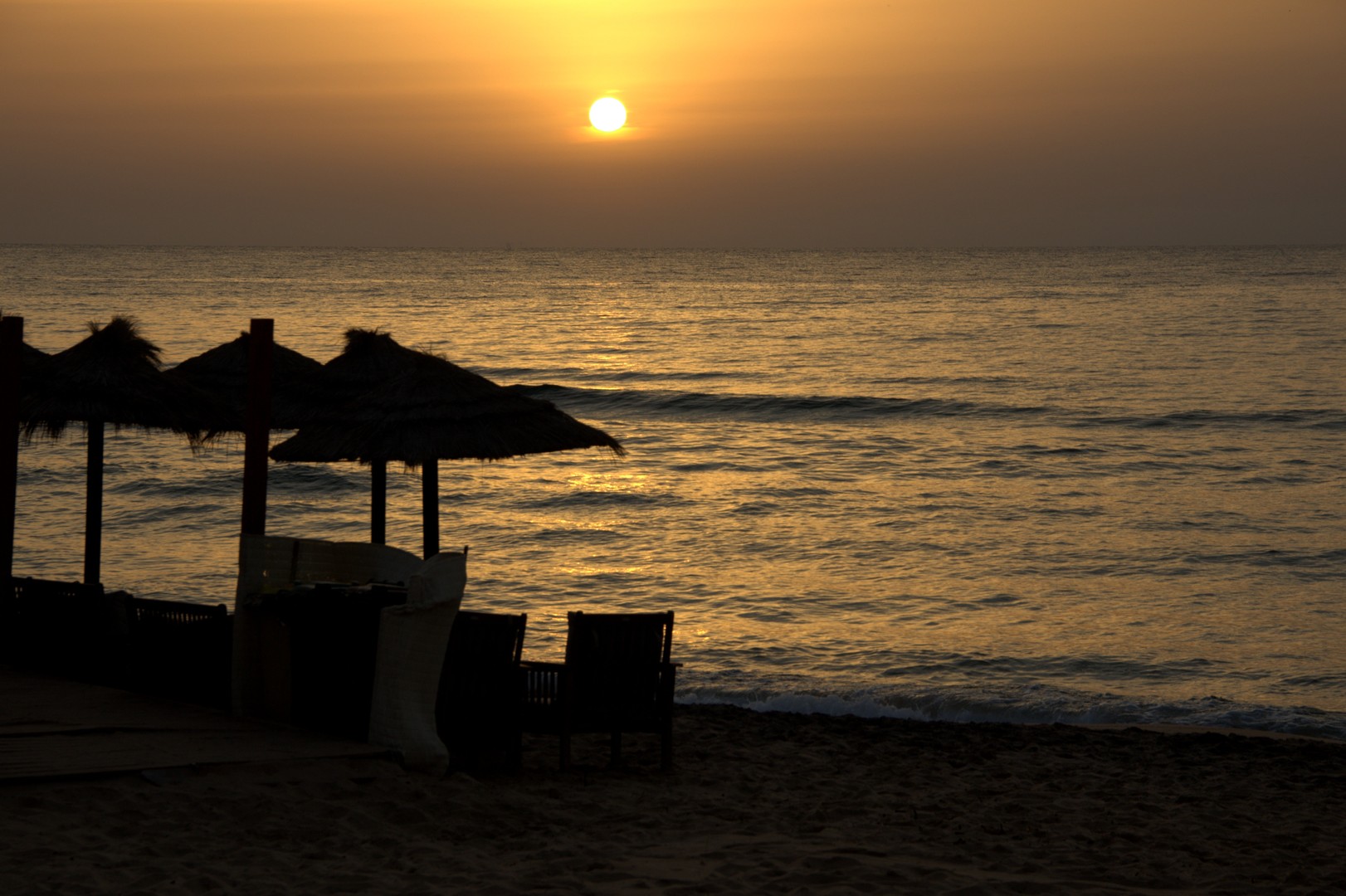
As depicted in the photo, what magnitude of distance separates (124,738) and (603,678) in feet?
9.18

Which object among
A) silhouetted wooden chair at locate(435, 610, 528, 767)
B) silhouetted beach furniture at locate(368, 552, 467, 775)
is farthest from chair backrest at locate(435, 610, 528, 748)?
silhouetted beach furniture at locate(368, 552, 467, 775)

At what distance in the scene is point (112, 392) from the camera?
10008 millimetres

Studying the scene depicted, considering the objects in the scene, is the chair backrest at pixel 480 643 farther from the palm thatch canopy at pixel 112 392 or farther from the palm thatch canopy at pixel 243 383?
the palm thatch canopy at pixel 112 392

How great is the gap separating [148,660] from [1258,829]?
7.10 m

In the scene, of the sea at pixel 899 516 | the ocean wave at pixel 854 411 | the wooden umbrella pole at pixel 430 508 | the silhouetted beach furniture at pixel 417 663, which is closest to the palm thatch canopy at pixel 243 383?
the wooden umbrella pole at pixel 430 508

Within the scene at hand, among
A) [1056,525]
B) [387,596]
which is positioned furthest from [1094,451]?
[387,596]

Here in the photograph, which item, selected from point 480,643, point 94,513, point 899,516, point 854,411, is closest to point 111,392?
point 94,513

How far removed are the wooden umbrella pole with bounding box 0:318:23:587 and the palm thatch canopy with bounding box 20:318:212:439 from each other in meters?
0.54

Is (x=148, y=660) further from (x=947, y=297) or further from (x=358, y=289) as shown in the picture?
(x=358, y=289)

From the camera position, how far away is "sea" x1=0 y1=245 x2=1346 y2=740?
12922 mm

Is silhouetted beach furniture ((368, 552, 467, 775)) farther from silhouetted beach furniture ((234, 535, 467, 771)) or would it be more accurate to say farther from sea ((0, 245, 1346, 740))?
sea ((0, 245, 1346, 740))

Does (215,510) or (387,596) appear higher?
(387,596)

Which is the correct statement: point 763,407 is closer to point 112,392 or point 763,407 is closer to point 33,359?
point 33,359

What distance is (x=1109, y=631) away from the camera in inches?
565
